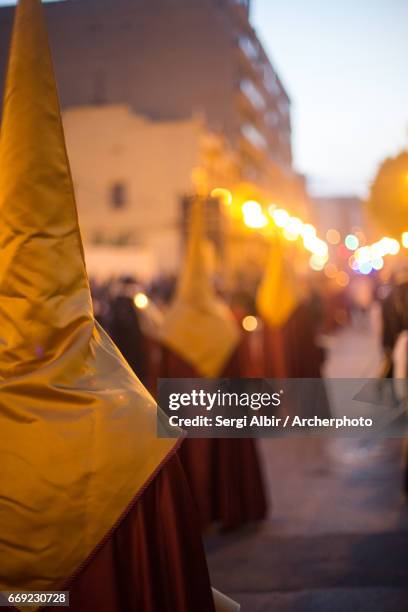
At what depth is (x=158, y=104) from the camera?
556 inches

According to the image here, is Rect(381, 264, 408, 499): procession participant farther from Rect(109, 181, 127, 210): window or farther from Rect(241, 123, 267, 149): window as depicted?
Rect(241, 123, 267, 149): window

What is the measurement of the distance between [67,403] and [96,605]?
57 centimetres

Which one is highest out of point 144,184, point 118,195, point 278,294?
point 278,294

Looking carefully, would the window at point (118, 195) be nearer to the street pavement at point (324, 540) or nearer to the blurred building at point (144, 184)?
the blurred building at point (144, 184)

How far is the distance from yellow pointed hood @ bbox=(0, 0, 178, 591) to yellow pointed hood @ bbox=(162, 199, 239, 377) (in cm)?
347

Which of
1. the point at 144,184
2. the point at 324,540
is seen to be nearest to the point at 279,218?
the point at 324,540

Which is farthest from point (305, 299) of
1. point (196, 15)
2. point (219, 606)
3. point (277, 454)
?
point (219, 606)

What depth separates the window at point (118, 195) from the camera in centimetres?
3150

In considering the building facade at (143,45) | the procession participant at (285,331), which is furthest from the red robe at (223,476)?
the procession participant at (285,331)

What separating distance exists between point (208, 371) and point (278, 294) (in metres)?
4.08

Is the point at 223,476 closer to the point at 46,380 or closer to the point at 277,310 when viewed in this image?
the point at 46,380

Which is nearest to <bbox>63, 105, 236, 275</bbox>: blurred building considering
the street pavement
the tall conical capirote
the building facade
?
the building facade

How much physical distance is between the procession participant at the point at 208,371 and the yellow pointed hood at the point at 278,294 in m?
3.72

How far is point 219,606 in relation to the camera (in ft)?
8.17
